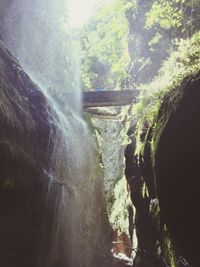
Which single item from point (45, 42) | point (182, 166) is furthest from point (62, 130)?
point (45, 42)

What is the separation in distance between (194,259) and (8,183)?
393 cm

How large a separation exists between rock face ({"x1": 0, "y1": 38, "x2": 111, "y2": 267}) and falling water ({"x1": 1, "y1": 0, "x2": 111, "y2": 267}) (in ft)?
0.11

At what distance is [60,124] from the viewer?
10.3m

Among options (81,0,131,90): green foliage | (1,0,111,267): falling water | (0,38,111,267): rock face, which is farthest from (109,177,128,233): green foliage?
(81,0,131,90): green foliage

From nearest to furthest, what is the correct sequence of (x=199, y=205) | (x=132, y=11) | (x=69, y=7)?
(x=199, y=205) → (x=132, y=11) → (x=69, y=7)

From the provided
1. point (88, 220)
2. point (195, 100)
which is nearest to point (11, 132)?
point (195, 100)

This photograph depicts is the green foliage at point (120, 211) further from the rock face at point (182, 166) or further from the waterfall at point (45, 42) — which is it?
the rock face at point (182, 166)

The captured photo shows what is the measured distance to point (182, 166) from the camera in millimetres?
5527

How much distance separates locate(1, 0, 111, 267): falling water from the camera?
30.9 feet

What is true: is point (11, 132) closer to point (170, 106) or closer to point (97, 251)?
point (170, 106)

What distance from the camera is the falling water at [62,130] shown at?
9.43 m

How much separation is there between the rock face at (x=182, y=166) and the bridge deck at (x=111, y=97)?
744 centimetres

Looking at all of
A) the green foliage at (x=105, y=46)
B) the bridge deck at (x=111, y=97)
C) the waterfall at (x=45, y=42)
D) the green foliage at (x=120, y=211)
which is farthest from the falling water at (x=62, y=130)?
the green foliage at (x=120, y=211)

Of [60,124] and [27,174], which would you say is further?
[60,124]
